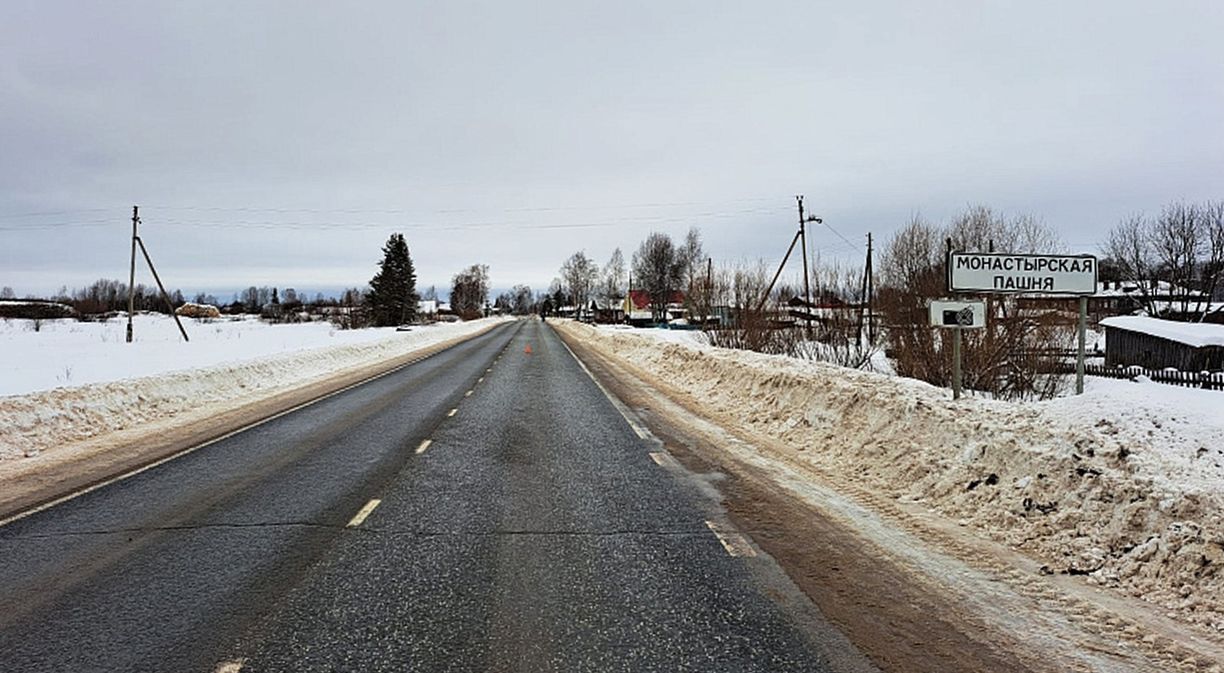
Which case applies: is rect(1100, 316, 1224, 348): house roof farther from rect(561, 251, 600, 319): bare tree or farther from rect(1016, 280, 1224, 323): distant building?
rect(561, 251, 600, 319): bare tree

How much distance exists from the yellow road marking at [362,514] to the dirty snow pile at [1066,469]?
5242 mm

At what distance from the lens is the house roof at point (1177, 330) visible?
3230 cm

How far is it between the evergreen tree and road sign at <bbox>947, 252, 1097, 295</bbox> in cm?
7252

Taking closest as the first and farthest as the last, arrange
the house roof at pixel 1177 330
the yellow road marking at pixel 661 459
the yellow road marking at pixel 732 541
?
the yellow road marking at pixel 732 541, the yellow road marking at pixel 661 459, the house roof at pixel 1177 330

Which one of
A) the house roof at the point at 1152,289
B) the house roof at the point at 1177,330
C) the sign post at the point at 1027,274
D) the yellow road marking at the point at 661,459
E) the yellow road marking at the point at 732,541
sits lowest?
the yellow road marking at the point at 661,459

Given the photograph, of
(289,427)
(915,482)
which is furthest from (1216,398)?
(289,427)

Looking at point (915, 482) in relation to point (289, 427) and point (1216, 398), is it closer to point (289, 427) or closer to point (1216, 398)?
point (1216, 398)

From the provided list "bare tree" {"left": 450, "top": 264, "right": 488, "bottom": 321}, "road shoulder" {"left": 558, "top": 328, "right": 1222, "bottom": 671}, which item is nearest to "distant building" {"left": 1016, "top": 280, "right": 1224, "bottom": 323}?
"road shoulder" {"left": 558, "top": 328, "right": 1222, "bottom": 671}

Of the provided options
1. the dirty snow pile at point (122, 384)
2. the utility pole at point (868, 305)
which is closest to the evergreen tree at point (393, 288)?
the dirty snow pile at point (122, 384)

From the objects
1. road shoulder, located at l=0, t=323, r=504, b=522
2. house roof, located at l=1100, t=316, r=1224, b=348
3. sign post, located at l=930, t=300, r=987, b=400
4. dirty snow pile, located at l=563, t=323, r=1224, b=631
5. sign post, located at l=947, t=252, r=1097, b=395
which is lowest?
road shoulder, located at l=0, t=323, r=504, b=522

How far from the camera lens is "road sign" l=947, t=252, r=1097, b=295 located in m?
9.73

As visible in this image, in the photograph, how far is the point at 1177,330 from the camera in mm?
34312

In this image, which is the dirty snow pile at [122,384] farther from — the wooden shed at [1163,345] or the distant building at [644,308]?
the distant building at [644,308]

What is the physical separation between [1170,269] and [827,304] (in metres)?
49.7
